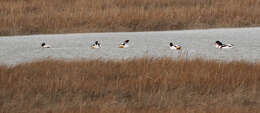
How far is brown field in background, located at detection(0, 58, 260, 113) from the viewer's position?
7.84 m

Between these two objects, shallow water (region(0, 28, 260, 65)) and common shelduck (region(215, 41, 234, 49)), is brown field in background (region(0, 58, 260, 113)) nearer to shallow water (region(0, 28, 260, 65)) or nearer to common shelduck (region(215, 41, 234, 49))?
shallow water (region(0, 28, 260, 65))

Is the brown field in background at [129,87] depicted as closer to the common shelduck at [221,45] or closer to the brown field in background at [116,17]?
the common shelduck at [221,45]

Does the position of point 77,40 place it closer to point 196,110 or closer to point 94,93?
point 94,93

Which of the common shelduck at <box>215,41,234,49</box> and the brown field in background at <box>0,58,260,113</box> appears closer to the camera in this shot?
the brown field in background at <box>0,58,260,113</box>

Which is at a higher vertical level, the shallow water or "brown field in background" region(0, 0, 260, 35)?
"brown field in background" region(0, 0, 260, 35)

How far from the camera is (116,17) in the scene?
17.5 meters

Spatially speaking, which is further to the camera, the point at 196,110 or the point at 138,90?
the point at 138,90

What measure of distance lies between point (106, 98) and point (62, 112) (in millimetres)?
1048

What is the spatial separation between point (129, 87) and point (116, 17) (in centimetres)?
913

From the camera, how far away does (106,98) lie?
A: 817 cm

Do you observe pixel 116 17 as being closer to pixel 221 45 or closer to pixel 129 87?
Result: pixel 221 45

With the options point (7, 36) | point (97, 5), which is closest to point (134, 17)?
point (97, 5)

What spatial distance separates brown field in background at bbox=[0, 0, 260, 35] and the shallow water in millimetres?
1113

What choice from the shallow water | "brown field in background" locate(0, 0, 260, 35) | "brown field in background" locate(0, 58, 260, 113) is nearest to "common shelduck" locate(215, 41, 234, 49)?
the shallow water
